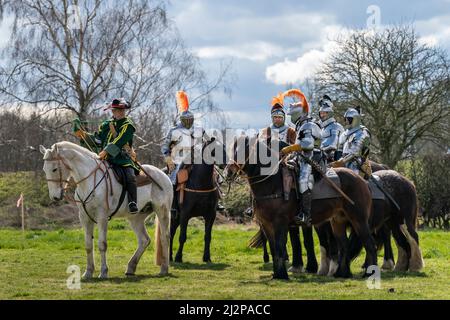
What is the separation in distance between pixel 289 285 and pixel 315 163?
2145 mm

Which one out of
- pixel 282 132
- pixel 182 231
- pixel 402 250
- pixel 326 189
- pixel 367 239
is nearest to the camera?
pixel 326 189

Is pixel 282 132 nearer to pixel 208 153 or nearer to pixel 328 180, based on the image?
pixel 328 180

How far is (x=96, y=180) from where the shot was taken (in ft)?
40.5

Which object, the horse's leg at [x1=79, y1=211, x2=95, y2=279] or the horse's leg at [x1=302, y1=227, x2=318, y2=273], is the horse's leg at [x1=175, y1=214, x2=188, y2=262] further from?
the horse's leg at [x1=79, y1=211, x2=95, y2=279]

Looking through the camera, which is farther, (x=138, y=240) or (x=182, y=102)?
(x=182, y=102)

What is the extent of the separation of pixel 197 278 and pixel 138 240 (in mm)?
1401

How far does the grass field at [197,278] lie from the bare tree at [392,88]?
14228mm

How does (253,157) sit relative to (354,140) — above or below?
below

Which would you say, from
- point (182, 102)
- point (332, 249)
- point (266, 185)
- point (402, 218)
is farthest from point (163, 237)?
point (402, 218)

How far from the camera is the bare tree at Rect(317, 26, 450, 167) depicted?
109ft

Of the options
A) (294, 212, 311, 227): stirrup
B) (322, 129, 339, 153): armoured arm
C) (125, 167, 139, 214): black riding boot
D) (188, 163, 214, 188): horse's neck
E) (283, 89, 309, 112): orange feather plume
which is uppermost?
(283, 89, 309, 112): orange feather plume

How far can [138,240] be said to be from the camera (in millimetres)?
13492

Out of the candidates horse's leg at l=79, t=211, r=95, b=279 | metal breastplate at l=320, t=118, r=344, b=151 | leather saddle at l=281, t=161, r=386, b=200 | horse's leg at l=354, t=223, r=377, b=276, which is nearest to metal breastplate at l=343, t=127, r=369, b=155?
metal breastplate at l=320, t=118, r=344, b=151
